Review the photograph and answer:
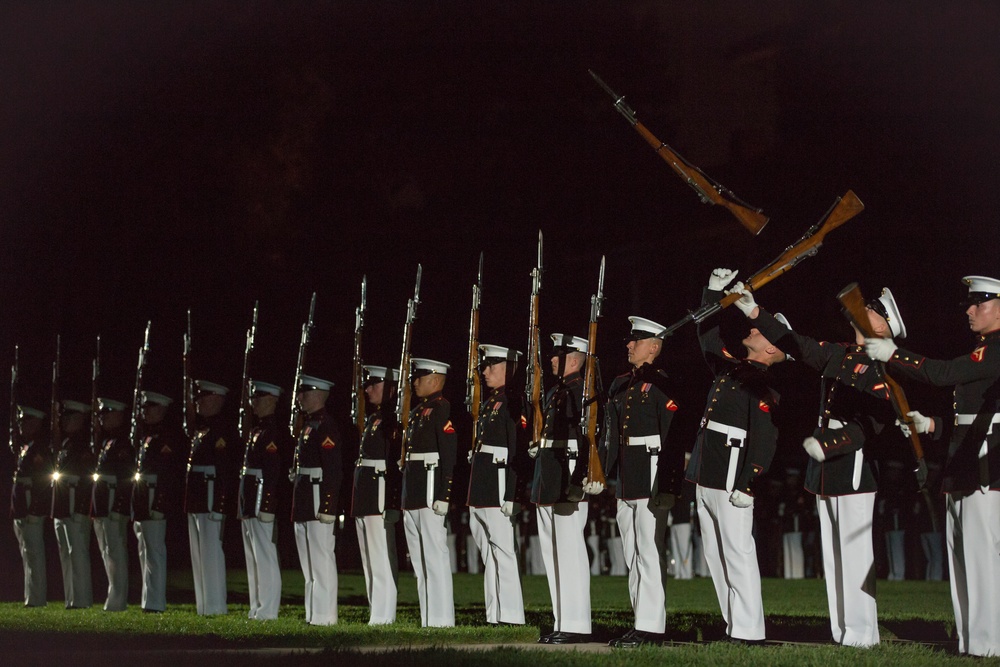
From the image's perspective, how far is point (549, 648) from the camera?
8.10m

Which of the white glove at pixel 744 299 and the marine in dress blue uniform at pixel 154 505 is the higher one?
the white glove at pixel 744 299

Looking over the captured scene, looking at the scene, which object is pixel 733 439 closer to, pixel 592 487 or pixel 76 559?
pixel 592 487

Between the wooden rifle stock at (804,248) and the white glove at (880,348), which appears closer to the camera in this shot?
the white glove at (880,348)

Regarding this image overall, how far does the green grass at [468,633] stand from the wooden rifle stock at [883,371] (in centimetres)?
113

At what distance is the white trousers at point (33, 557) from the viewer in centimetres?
1397

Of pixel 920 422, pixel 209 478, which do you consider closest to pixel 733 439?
pixel 920 422

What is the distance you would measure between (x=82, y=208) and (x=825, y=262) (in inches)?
454

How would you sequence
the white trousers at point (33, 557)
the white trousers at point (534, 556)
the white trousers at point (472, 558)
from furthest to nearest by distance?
1. the white trousers at point (472, 558)
2. the white trousers at point (534, 556)
3. the white trousers at point (33, 557)

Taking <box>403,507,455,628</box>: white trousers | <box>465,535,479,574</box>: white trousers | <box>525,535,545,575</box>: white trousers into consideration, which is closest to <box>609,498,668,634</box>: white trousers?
<box>403,507,455,628</box>: white trousers

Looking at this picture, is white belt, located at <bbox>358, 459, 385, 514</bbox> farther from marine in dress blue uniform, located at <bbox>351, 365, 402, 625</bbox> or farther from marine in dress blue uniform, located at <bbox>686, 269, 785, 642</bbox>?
marine in dress blue uniform, located at <bbox>686, 269, 785, 642</bbox>

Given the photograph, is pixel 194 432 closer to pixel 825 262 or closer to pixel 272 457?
pixel 272 457

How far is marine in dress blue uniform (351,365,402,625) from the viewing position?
10.7m

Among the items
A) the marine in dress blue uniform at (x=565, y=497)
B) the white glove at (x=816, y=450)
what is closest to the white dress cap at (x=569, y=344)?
the marine in dress blue uniform at (x=565, y=497)

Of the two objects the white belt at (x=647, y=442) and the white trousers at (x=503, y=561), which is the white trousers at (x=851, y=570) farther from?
the white trousers at (x=503, y=561)
